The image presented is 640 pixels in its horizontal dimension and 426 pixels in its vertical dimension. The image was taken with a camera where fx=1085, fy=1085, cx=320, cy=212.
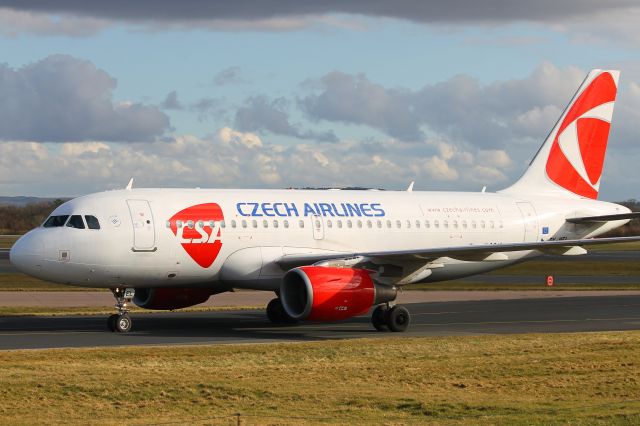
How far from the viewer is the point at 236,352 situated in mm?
25125

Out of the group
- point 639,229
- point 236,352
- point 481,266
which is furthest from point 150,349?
point 639,229

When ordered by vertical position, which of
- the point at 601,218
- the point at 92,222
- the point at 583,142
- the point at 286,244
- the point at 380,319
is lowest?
the point at 380,319

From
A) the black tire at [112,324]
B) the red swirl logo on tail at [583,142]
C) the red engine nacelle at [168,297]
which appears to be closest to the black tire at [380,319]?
the red engine nacelle at [168,297]

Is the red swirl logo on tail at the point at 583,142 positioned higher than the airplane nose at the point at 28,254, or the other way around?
the red swirl logo on tail at the point at 583,142

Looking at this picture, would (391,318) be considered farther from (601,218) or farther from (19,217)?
(19,217)

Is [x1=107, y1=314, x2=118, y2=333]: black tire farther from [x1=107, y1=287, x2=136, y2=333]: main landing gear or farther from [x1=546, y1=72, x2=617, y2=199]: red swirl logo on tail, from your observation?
Result: [x1=546, y1=72, x2=617, y2=199]: red swirl logo on tail

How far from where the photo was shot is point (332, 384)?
66.0 ft

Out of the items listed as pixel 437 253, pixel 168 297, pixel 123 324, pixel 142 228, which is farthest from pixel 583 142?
pixel 123 324

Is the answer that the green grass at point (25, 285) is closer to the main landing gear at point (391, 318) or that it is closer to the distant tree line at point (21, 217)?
the main landing gear at point (391, 318)

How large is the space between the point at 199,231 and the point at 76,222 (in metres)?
3.55

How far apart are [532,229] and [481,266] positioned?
9.80 ft

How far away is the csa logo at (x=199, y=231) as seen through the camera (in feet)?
103

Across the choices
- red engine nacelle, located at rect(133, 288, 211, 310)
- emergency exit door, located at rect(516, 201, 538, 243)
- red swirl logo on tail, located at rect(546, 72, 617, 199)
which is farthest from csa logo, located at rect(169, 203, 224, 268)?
red swirl logo on tail, located at rect(546, 72, 617, 199)

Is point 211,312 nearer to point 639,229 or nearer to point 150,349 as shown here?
point 150,349
